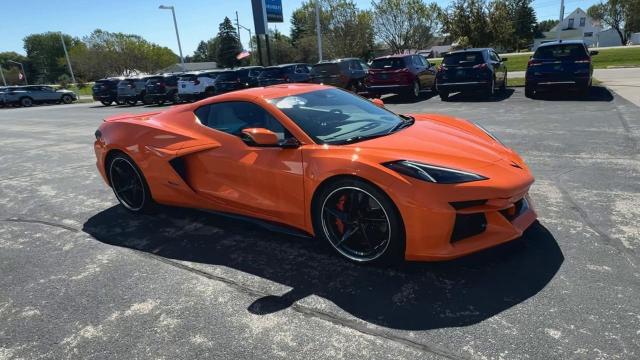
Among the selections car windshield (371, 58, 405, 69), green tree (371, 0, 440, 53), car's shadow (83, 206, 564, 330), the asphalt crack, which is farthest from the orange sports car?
green tree (371, 0, 440, 53)

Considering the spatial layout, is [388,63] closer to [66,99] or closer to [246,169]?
[246,169]

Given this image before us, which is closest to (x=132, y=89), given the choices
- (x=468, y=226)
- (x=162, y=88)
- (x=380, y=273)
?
(x=162, y=88)

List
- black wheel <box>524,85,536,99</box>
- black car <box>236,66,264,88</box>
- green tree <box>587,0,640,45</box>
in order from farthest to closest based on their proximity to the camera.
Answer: green tree <box>587,0,640,45</box>, black car <box>236,66,264,88</box>, black wheel <box>524,85,536,99</box>

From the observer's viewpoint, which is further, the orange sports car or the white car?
the white car

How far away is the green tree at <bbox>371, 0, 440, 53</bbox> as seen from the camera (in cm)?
4822

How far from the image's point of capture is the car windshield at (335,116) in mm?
Result: 3496

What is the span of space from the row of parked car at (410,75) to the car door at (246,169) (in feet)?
37.2

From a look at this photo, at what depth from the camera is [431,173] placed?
2.88 metres

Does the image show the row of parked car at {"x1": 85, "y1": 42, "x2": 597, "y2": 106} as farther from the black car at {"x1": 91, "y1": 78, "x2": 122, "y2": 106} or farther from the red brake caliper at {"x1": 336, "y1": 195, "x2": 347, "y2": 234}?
the red brake caliper at {"x1": 336, "y1": 195, "x2": 347, "y2": 234}

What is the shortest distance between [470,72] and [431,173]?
→ 11.9m

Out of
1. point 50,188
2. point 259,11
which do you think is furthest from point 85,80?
point 50,188

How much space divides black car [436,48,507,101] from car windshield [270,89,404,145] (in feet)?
34.1

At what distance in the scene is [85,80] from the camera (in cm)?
8038

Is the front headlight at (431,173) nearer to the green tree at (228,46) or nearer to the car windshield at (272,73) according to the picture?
the car windshield at (272,73)
